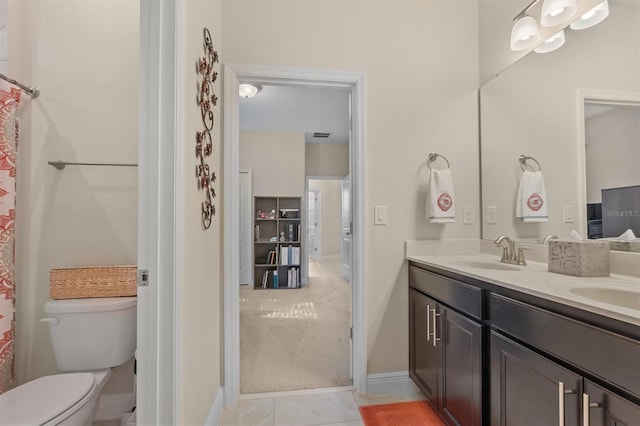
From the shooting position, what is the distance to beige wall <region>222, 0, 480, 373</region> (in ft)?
6.04

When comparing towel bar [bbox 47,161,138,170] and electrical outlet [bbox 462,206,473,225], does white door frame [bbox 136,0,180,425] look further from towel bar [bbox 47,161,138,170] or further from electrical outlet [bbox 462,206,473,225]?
electrical outlet [bbox 462,206,473,225]

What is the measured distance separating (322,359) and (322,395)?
47 centimetres

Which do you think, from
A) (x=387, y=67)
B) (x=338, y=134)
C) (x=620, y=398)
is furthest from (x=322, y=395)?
(x=338, y=134)

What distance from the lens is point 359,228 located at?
1.87 metres

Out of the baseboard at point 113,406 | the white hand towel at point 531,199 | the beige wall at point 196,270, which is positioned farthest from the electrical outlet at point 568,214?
the baseboard at point 113,406

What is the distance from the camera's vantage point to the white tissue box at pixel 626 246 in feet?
3.91

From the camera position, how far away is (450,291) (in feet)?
4.73

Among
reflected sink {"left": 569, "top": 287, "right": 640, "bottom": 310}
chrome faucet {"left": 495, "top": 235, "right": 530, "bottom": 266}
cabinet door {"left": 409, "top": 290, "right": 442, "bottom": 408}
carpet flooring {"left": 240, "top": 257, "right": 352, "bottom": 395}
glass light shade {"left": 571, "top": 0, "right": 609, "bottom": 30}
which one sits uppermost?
glass light shade {"left": 571, "top": 0, "right": 609, "bottom": 30}

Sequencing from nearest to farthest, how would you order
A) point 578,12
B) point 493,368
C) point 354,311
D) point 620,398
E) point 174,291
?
point 620,398 < point 174,291 < point 493,368 < point 578,12 < point 354,311

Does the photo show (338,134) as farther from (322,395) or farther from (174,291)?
(174,291)

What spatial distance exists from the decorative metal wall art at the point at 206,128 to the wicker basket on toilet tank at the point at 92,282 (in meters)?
0.55

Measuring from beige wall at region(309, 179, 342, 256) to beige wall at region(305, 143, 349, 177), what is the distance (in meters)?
2.74

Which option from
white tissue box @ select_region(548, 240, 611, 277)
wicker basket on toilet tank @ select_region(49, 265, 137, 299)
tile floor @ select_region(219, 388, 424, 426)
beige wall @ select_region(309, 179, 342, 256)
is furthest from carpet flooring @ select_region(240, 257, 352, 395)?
beige wall @ select_region(309, 179, 342, 256)

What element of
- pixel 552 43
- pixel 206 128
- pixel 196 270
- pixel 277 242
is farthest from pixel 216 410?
pixel 277 242
